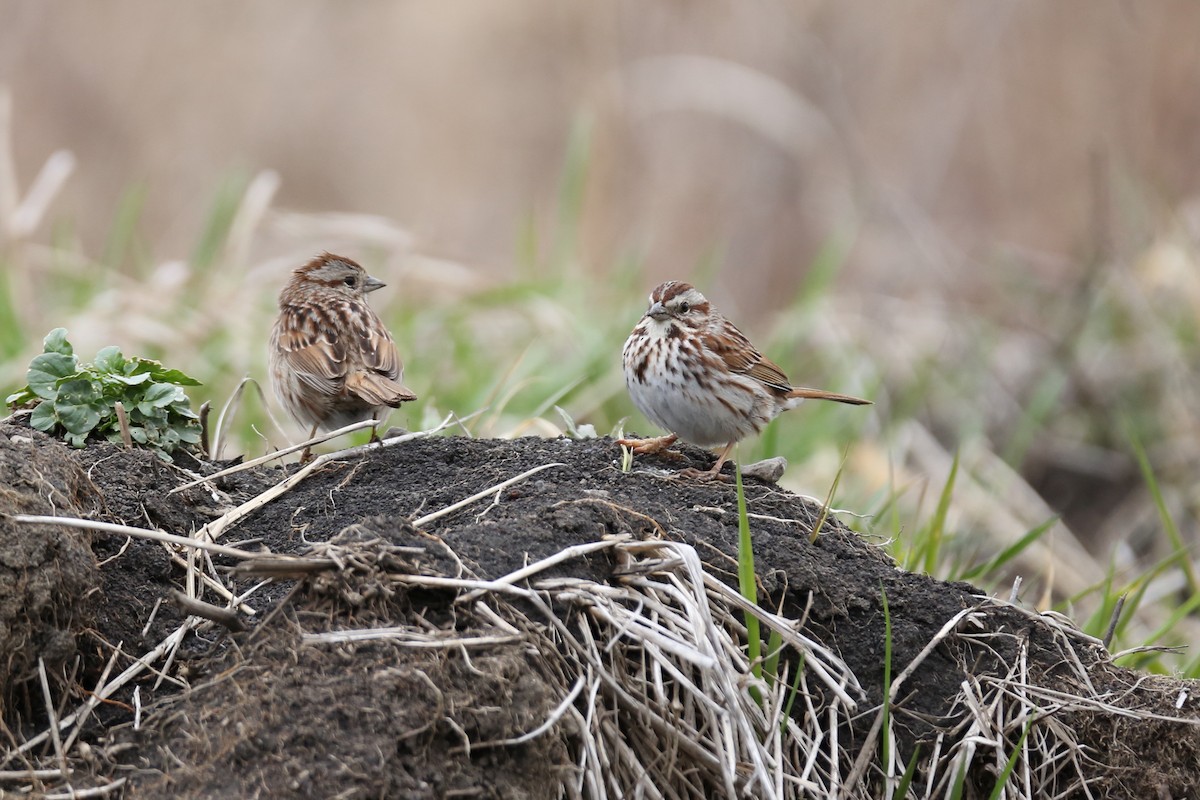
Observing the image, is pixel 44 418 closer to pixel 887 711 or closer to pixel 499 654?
pixel 499 654

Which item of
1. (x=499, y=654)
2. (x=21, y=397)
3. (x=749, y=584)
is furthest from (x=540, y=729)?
(x=21, y=397)

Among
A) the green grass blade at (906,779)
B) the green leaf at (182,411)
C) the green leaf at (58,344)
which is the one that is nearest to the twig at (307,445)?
the green leaf at (182,411)

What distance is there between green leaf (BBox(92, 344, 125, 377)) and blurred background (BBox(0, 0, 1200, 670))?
1371mm

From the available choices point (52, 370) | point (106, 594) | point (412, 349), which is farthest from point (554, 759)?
point (412, 349)

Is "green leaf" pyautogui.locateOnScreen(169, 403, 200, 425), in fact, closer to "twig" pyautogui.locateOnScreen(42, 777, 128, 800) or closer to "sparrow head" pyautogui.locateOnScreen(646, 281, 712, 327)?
"twig" pyautogui.locateOnScreen(42, 777, 128, 800)

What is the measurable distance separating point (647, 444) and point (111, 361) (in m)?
1.54

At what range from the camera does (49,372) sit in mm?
3510

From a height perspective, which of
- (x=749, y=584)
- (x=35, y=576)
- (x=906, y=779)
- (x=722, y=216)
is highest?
(x=722, y=216)

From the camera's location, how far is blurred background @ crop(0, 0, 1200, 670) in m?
6.90

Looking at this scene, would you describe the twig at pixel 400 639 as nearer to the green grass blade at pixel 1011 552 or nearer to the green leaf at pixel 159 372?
the green leaf at pixel 159 372

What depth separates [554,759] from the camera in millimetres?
2605

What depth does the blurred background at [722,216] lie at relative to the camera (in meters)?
6.90

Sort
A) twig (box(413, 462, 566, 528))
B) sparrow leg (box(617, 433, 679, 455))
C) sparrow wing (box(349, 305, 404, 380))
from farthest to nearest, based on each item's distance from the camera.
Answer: sparrow wing (box(349, 305, 404, 380))
sparrow leg (box(617, 433, 679, 455))
twig (box(413, 462, 566, 528))

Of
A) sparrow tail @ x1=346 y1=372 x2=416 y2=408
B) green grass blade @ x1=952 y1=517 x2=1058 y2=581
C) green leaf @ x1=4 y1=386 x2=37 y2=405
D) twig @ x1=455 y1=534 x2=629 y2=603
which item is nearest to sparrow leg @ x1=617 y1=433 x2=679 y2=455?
sparrow tail @ x1=346 y1=372 x2=416 y2=408
